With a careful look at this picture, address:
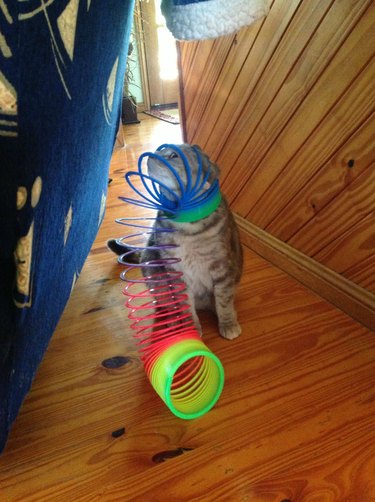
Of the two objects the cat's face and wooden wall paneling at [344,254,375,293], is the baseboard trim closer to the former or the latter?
wooden wall paneling at [344,254,375,293]

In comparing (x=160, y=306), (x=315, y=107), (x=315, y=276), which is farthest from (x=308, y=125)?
(x=160, y=306)

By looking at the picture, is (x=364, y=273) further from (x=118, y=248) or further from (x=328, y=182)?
(x=118, y=248)

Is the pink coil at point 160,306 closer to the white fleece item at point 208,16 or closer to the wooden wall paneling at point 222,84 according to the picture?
the white fleece item at point 208,16

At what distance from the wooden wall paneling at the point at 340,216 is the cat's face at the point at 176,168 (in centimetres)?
36

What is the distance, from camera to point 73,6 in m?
0.41

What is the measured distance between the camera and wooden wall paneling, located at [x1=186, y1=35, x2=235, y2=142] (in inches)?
55.3

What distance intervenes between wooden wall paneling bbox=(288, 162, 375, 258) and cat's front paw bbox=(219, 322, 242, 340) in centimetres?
36

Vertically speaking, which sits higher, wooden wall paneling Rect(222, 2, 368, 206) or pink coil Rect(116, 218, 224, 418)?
wooden wall paneling Rect(222, 2, 368, 206)

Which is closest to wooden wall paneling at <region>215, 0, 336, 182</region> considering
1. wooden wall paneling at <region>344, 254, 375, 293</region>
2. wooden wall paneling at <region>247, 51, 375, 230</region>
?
wooden wall paneling at <region>247, 51, 375, 230</region>

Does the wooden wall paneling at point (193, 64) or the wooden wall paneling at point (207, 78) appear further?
the wooden wall paneling at point (193, 64)

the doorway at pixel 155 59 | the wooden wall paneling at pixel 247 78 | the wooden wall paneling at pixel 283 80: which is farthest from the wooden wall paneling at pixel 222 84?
the doorway at pixel 155 59

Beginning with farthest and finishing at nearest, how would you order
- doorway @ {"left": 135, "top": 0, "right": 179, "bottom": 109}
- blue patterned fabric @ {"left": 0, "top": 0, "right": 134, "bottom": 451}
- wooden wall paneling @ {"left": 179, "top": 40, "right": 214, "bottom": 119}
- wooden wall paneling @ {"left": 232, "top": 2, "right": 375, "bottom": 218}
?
doorway @ {"left": 135, "top": 0, "right": 179, "bottom": 109} → wooden wall paneling @ {"left": 179, "top": 40, "right": 214, "bottom": 119} → wooden wall paneling @ {"left": 232, "top": 2, "right": 375, "bottom": 218} → blue patterned fabric @ {"left": 0, "top": 0, "right": 134, "bottom": 451}

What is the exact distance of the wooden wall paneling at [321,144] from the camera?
34.0 inches

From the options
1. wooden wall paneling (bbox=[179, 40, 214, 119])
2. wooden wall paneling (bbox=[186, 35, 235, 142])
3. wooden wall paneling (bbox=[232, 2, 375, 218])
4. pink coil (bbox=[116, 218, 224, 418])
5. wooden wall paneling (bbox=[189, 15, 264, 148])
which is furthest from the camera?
wooden wall paneling (bbox=[179, 40, 214, 119])
